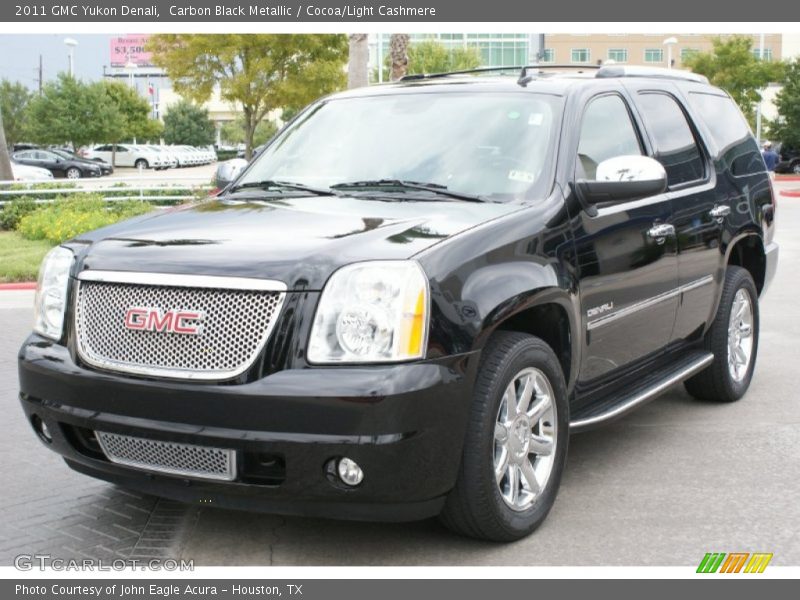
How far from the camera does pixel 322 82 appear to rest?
3559 cm

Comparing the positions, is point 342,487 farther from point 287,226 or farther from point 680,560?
point 680,560

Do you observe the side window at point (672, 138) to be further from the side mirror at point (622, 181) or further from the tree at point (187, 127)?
the tree at point (187, 127)

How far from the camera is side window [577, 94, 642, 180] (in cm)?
523

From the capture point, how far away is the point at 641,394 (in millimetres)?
5355

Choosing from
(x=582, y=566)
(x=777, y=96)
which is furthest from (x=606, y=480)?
(x=777, y=96)

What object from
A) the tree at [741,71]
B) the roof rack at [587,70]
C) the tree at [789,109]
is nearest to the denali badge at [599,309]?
the roof rack at [587,70]

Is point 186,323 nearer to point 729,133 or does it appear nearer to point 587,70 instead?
point 587,70

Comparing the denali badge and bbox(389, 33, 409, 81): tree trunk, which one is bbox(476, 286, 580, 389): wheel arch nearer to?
the denali badge

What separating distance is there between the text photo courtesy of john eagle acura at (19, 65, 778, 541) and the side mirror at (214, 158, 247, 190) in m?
0.12

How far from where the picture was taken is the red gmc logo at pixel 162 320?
391 cm

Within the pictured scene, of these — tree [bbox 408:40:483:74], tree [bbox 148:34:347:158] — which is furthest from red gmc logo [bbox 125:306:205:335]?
tree [bbox 408:40:483:74]

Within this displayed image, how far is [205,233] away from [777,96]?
5084 centimetres

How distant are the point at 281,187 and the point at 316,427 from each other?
1833 mm

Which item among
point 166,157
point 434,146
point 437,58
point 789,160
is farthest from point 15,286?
point 437,58
